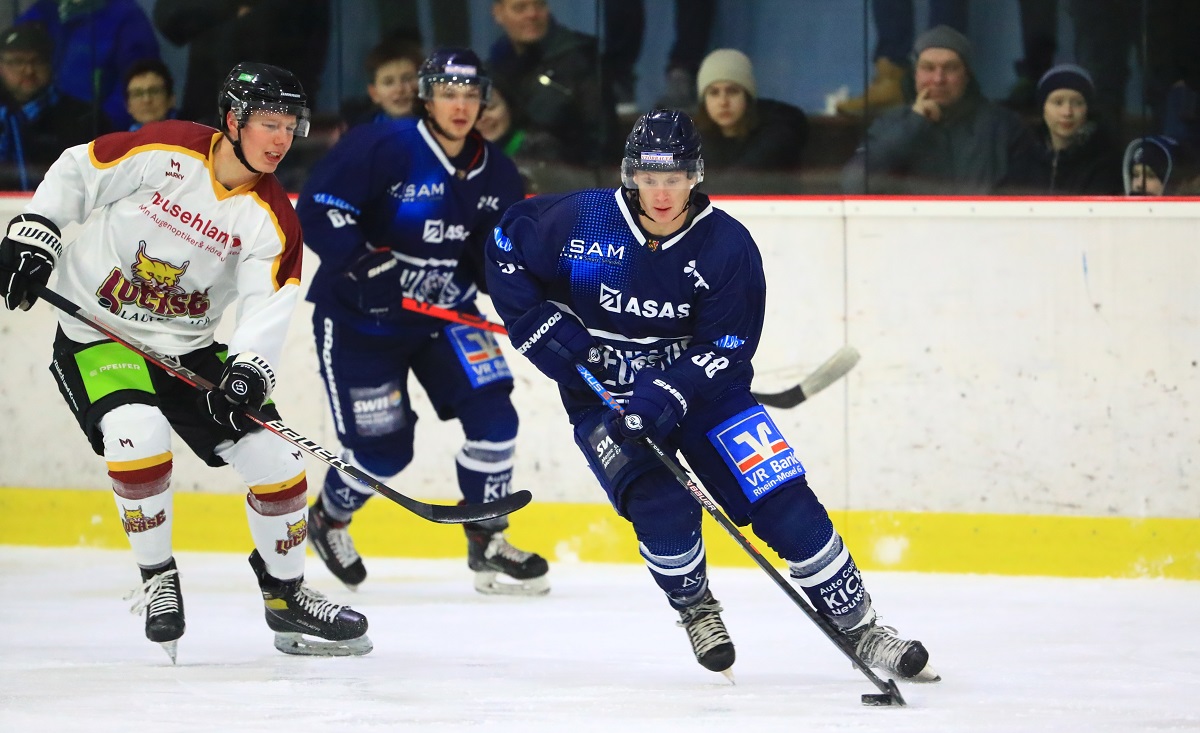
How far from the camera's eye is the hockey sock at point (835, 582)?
9.04 ft

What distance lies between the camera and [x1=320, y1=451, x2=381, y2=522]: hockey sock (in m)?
4.09

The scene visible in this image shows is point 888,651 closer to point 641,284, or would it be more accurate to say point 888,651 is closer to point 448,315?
point 641,284

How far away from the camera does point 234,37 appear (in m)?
4.97

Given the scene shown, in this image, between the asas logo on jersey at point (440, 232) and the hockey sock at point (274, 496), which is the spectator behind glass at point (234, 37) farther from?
the hockey sock at point (274, 496)

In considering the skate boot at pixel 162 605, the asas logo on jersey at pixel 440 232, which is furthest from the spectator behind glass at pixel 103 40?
the skate boot at pixel 162 605

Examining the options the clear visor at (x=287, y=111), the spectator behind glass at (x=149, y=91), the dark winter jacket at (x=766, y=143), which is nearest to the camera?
the clear visor at (x=287, y=111)

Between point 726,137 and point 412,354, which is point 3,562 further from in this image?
point 726,137

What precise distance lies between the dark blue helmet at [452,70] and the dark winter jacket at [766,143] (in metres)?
0.96

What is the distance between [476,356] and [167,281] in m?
1.16

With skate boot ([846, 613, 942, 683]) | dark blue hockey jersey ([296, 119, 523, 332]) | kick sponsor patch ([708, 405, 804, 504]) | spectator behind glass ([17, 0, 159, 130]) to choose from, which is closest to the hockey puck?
skate boot ([846, 613, 942, 683])

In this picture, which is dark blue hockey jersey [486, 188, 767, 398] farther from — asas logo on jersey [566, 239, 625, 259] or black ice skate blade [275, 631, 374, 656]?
black ice skate blade [275, 631, 374, 656]

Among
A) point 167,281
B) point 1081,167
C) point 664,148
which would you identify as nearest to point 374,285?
point 167,281

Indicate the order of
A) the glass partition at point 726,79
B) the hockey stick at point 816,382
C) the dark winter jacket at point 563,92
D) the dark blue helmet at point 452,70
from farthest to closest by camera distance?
the dark winter jacket at point 563,92 → the glass partition at point 726,79 → the hockey stick at point 816,382 → the dark blue helmet at point 452,70

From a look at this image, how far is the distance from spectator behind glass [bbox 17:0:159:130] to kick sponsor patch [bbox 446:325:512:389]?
4.84ft
